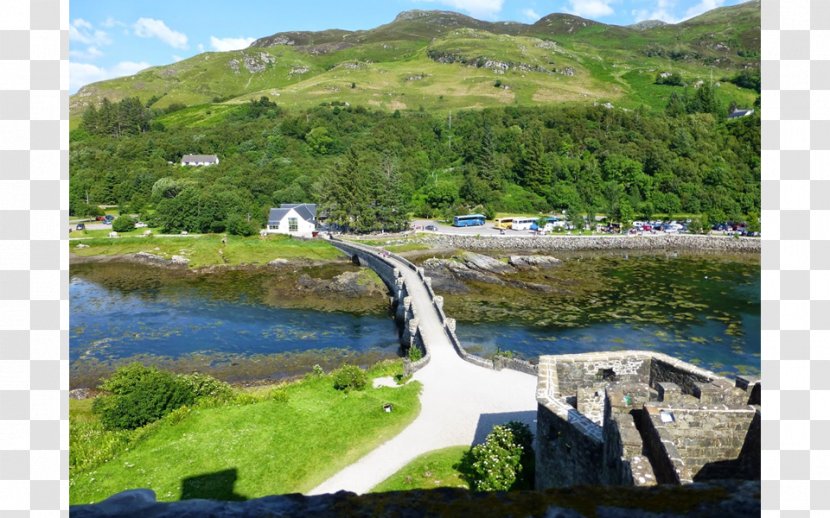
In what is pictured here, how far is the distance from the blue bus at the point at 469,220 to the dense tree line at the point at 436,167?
238 inches

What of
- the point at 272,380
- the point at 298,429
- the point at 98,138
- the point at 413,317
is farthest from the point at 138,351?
the point at 98,138

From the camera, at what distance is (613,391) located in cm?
1083

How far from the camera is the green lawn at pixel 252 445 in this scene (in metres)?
17.9

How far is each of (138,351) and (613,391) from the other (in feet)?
131

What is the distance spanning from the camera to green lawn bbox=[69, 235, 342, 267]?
73000 millimetres

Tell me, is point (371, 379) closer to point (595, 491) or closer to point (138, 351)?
point (138, 351)

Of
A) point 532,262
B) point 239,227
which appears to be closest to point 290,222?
point 239,227

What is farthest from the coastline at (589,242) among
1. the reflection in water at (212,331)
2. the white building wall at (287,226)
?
the reflection in water at (212,331)

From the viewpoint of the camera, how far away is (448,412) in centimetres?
2384

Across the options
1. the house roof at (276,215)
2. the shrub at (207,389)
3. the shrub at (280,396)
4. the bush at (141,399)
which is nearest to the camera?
the bush at (141,399)

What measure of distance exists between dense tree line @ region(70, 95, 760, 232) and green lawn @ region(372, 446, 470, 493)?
70868 mm

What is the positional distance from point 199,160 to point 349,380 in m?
121

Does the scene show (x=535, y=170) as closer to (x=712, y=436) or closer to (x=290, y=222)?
(x=290, y=222)

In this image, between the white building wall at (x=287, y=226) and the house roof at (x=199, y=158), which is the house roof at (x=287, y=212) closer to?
the white building wall at (x=287, y=226)
